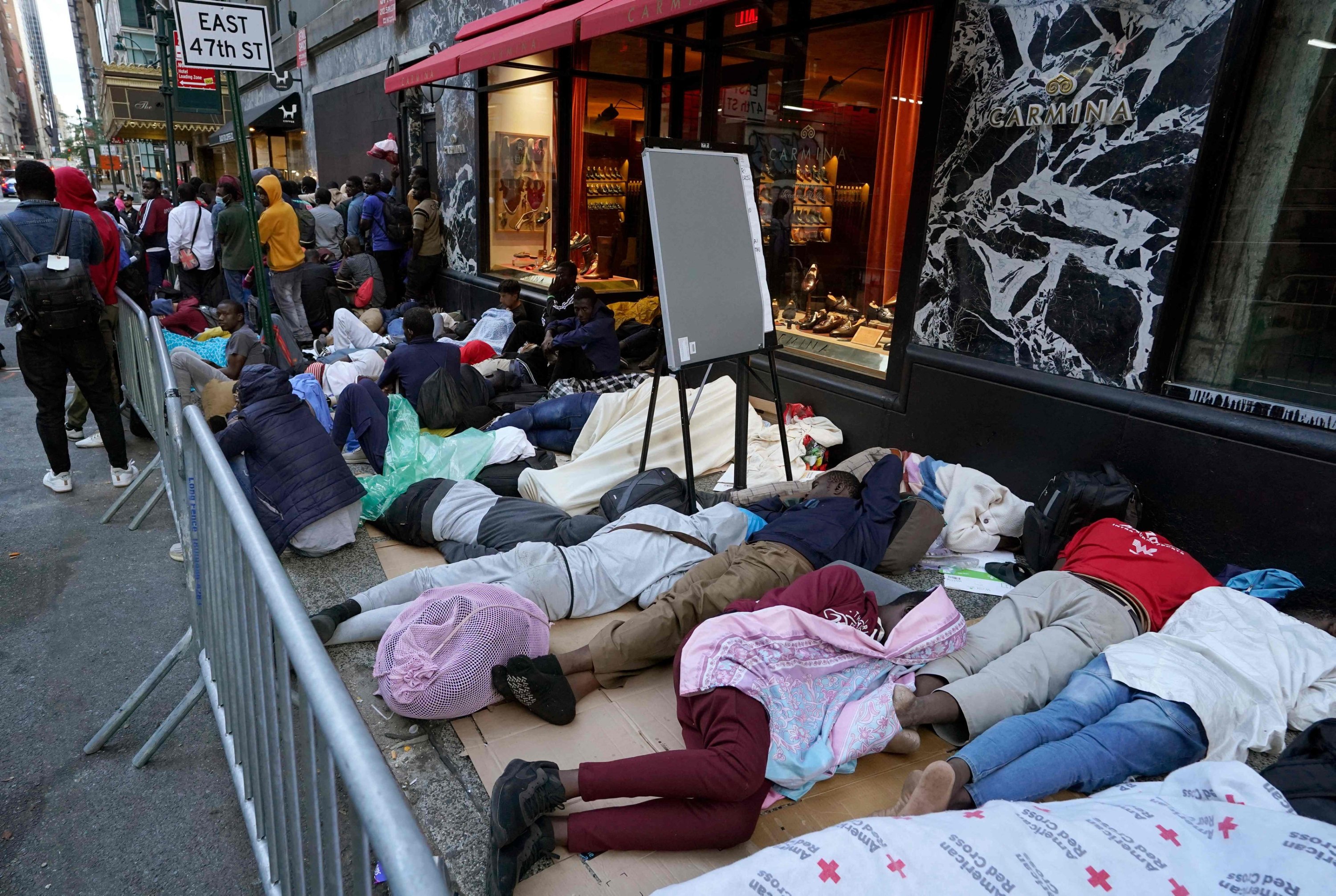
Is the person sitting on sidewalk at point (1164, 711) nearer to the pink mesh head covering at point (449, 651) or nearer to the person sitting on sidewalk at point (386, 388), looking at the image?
the pink mesh head covering at point (449, 651)

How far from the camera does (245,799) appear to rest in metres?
2.12

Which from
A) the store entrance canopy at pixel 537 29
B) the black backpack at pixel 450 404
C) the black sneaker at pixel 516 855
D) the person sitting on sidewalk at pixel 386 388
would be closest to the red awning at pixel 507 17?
the store entrance canopy at pixel 537 29

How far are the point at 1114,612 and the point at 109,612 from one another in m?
4.30

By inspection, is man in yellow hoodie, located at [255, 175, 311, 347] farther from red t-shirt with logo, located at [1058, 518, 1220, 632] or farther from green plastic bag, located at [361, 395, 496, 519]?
red t-shirt with logo, located at [1058, 518, 1220, 632]

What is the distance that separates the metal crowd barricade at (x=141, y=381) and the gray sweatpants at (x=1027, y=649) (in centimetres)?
321

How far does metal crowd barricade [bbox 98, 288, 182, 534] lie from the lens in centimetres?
411

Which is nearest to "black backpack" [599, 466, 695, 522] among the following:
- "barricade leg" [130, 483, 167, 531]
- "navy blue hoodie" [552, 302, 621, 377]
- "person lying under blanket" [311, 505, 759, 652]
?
"person lying under blanket" [311, 505, 759, 652]

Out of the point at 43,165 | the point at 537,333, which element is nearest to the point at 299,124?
the point at 537,333

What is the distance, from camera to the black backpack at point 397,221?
34.4ft

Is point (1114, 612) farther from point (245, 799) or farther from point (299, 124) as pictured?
point (299, 124)

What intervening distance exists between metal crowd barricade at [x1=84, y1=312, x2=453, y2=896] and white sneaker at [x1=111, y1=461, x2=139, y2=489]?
93.0 inches

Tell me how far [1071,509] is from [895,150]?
307 cm

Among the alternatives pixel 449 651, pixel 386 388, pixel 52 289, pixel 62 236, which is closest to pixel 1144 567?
pixel 449 651

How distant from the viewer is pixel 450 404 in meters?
5.41
